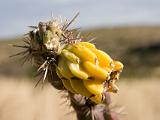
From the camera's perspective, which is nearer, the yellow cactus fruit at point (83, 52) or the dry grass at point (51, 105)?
the yellow cactus fruit at point (83, 52)

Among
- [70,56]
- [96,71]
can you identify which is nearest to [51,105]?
[70,56]

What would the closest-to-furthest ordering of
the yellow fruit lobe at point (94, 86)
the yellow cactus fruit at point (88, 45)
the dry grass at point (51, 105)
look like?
the yellow fruit lobe at point (94, 86) → the yellow cactus fruit at point (88, 45) → the dry grass at point (51, 105)

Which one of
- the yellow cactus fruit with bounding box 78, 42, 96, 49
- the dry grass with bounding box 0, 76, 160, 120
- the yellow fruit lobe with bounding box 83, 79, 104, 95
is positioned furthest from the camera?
the dry grass with bounding box 0, 76, 160, 120

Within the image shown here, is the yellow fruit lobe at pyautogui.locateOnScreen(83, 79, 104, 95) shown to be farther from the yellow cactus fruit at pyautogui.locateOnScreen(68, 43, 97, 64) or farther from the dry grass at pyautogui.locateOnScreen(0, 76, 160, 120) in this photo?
the dry grass at pyautogui.locateOnScreen(0, 76, 160, 120)

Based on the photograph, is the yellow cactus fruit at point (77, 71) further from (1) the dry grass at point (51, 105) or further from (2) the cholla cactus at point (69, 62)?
(1) the dry grass at point (51, 105)

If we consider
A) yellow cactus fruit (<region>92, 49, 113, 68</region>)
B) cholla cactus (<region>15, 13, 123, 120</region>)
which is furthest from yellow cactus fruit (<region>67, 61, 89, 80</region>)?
yellow cactus fruit (<region>92, 49, 113, 68</region>)

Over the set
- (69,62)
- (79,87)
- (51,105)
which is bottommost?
(51,105)

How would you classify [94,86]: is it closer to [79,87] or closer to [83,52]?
[79,87]

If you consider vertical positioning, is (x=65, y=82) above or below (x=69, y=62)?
below

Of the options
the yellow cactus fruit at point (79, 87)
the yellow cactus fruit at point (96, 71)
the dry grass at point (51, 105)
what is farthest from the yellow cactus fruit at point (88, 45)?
the dry grass at point (51, 105)
